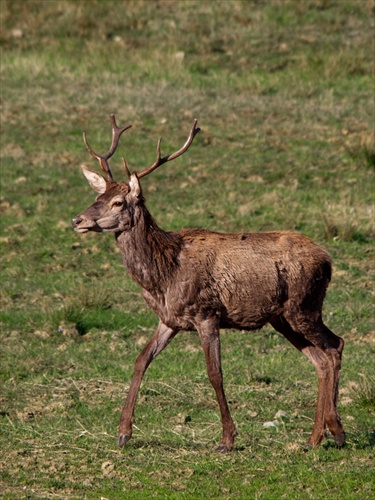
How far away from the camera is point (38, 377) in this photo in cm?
1085

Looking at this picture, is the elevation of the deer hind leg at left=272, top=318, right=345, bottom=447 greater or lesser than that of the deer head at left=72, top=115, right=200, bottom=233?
lesser

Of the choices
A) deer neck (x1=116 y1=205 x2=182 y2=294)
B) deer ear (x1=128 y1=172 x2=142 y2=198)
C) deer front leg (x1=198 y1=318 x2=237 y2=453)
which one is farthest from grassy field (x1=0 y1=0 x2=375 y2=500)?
deer ear (x1=128 y1=172 x2=142 y2=198)

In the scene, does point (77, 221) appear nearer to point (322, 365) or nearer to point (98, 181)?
point (98, 181)

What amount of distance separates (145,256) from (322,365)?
1.65 metres

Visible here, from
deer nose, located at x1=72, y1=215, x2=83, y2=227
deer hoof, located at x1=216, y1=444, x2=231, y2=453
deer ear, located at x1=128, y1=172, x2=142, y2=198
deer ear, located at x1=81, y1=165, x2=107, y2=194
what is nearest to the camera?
deer hoof, located at x1=216, y1=444, x2=231, y2=453

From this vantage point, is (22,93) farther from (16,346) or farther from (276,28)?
(16,346)

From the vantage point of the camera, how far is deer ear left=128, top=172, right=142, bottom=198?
28.9ft

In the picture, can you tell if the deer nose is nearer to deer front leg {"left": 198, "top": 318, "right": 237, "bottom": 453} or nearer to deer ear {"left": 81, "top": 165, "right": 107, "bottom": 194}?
deer ear {"left": 81, "top": 165, "right": 107, "bottom": 194}

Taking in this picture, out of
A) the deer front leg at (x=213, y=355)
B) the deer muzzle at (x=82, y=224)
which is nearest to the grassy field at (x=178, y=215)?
the deer front leg at (x=213, y=355)

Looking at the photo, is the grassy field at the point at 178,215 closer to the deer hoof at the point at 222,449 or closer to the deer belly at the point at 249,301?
the deer hoof at the point at 222,449

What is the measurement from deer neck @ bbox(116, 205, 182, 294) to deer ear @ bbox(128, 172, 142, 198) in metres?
0.13

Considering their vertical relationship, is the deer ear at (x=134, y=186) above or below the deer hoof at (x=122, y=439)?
above

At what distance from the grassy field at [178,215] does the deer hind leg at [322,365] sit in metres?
0.19

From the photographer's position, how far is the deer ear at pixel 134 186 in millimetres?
8797
